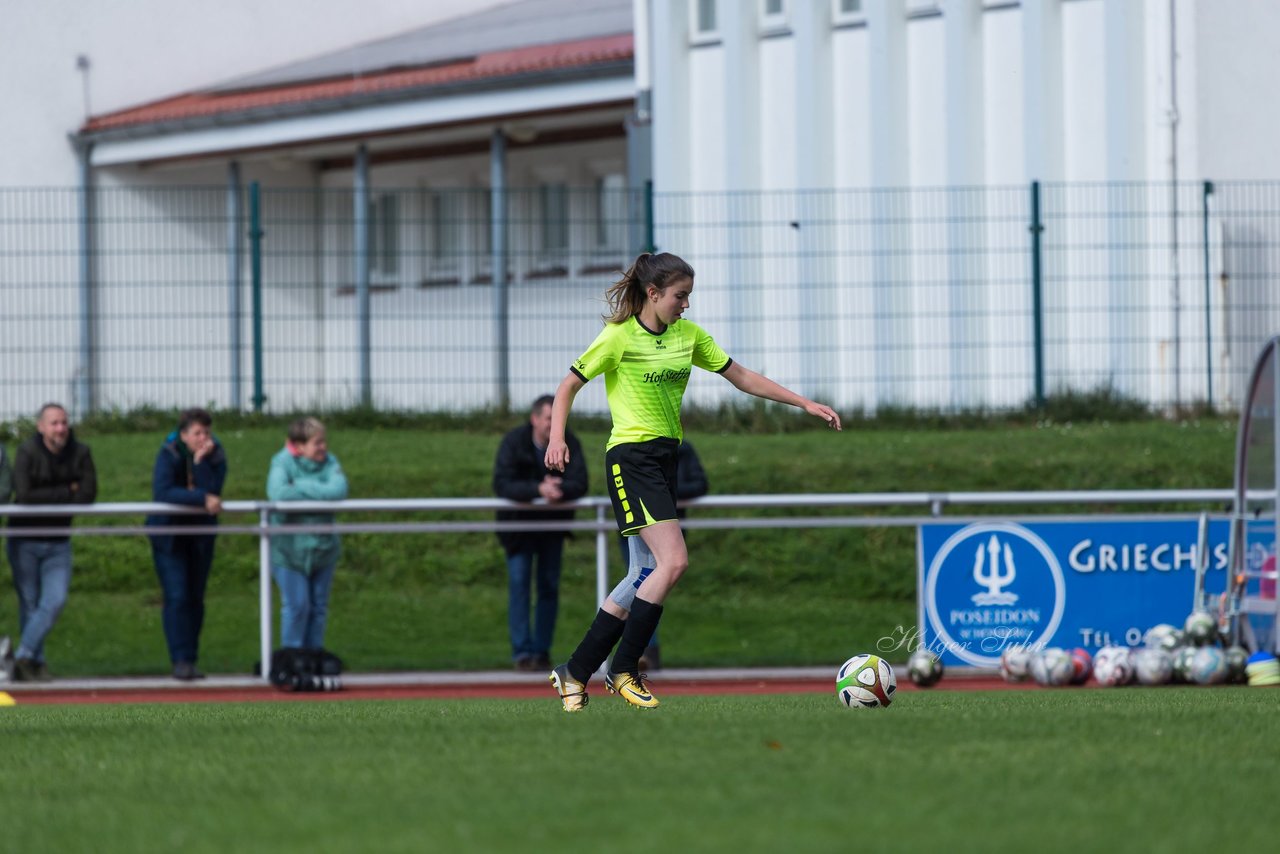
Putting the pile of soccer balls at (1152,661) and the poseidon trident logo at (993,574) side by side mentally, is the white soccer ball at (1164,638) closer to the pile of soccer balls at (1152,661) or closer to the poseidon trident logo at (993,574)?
the pile of soccer balls at (1152,661)

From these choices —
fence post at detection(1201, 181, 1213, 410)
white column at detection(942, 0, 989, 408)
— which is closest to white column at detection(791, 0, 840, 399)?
white column at detection(942, 0, 989, 408)

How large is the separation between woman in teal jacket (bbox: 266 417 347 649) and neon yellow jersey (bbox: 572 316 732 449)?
5.28 meters

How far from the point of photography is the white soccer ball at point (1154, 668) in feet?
35.1

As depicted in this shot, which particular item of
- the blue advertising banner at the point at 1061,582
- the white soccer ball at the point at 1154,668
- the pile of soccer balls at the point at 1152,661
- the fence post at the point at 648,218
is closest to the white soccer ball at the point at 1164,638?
the pile of soccer balls at the point at 1152,661

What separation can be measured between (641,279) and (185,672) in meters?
6.06

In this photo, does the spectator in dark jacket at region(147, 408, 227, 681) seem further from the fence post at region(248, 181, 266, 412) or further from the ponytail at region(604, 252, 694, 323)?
the ponytail at region(604, 252, 694, 323)

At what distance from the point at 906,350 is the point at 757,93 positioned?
4310mm

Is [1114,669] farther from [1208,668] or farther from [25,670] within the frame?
[25,670]

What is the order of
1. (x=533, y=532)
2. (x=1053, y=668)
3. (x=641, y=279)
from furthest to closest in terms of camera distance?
(x=533, y=532) < (x=1053, y=668) < (x=641, y=279)

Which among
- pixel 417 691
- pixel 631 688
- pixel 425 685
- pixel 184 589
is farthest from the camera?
pixel 184 589

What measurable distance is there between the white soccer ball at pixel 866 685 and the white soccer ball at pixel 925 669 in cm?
335

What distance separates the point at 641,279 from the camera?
7.59 meters

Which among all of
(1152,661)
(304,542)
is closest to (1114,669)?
(1152,661)

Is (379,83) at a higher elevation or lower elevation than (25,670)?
higher
